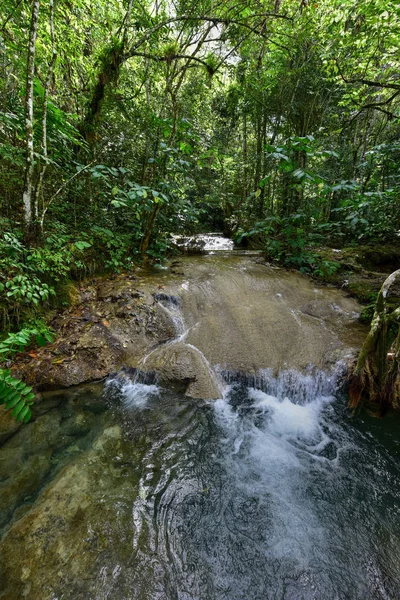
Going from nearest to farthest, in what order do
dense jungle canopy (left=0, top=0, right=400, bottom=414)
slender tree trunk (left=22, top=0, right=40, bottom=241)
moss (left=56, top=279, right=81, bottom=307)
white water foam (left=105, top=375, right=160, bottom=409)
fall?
→ slender tree trunk (left=22, top=0, right=40, bottom=241)
white water foam (left=105, top=375, right=160, bottom=409)
dense jungle canopy (left=0, top=0, right=400, bottom=414)
moss (left=56, top=279, right=81, bottom=307)

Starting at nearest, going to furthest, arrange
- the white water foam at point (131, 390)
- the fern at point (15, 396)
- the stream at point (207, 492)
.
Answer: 1. the fern at point (15, 396)
2. the stream at point (207, 492)
3. the white water foam at point (131, 390)

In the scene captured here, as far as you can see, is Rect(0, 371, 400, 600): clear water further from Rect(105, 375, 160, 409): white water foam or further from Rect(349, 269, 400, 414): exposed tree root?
Rect(349, 269, 400, 414): exposed tree root

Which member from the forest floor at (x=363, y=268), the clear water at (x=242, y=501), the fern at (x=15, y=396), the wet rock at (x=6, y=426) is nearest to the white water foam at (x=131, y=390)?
the clear water at (x=242, y=501)

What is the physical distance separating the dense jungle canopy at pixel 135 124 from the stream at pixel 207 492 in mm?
1476

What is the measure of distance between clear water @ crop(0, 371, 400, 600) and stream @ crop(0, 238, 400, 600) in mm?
11

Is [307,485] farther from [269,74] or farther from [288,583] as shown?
[269,74]

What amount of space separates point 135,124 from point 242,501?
7728mm

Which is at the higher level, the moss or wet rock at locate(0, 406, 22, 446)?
the moss

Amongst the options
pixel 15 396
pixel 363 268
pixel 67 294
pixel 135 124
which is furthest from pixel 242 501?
pixel 135 124

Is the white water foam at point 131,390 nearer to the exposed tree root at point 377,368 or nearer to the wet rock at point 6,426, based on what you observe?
the wet rock at point 6,426

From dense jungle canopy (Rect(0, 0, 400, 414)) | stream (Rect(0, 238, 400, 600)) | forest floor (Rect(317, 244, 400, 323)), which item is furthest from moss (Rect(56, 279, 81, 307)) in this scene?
forest floor (Rect(317, 244, 400, 323))

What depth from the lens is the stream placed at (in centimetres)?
198

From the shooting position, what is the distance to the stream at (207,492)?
198 centimetres

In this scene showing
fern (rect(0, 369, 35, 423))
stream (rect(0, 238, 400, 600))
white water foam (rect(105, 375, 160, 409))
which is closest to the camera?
fern (rect(0, 369, 35, 423))
